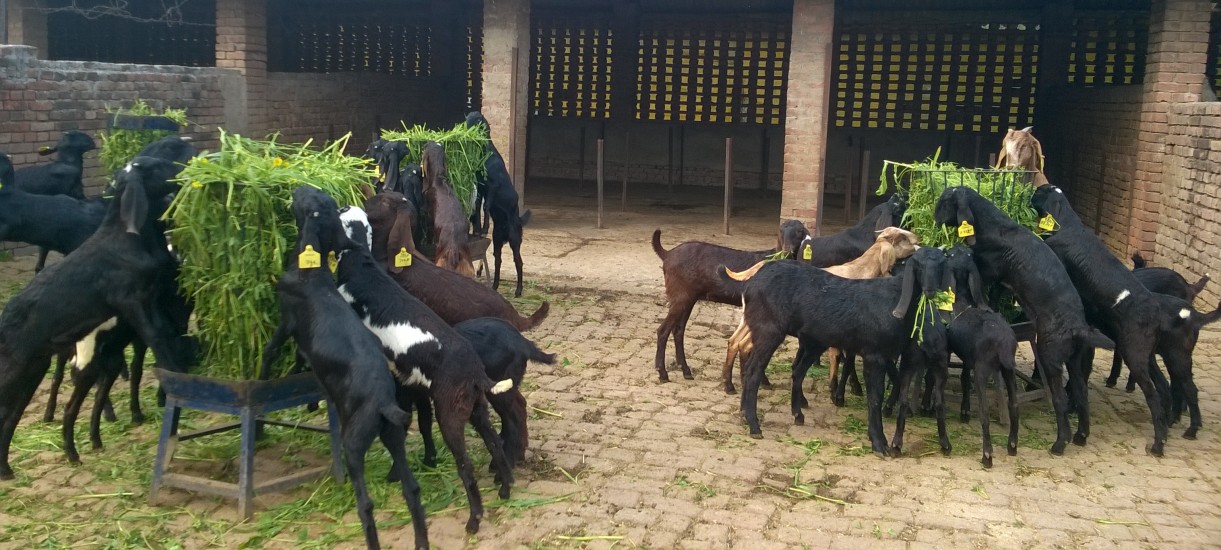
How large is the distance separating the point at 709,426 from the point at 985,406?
1.68 metres

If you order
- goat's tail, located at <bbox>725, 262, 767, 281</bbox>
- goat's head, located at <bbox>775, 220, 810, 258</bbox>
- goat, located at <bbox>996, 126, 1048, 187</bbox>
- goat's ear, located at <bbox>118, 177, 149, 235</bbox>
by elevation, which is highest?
goat, located at <bbox>996, 126, 1048, 187</bbox>

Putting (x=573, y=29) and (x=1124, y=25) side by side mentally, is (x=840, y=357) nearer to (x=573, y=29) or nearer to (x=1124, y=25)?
(x=1124, y=25)

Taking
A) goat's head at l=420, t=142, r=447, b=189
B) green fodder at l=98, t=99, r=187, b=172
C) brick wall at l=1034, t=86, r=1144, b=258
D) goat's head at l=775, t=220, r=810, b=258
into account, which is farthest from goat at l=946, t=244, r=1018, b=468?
green fodder at l=98, t=99, r=187, b=172

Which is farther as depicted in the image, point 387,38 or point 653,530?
point 387,38

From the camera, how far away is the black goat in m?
6.59

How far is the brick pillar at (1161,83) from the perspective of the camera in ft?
38.0

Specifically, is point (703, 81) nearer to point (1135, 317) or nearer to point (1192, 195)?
point (1192, 195)

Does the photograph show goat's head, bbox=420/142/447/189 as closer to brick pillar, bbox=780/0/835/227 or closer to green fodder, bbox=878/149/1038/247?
green fodder, bbox=878/149/1038/247

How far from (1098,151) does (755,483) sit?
1055cm

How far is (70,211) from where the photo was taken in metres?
8.12

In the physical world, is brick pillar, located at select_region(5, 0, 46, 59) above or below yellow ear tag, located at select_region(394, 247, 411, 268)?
above

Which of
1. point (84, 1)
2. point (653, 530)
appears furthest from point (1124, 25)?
point (84, 1)

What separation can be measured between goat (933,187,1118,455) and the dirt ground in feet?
1.22

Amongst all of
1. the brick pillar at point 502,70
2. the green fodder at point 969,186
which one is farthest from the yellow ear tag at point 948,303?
the brick pillar at point 502,70
